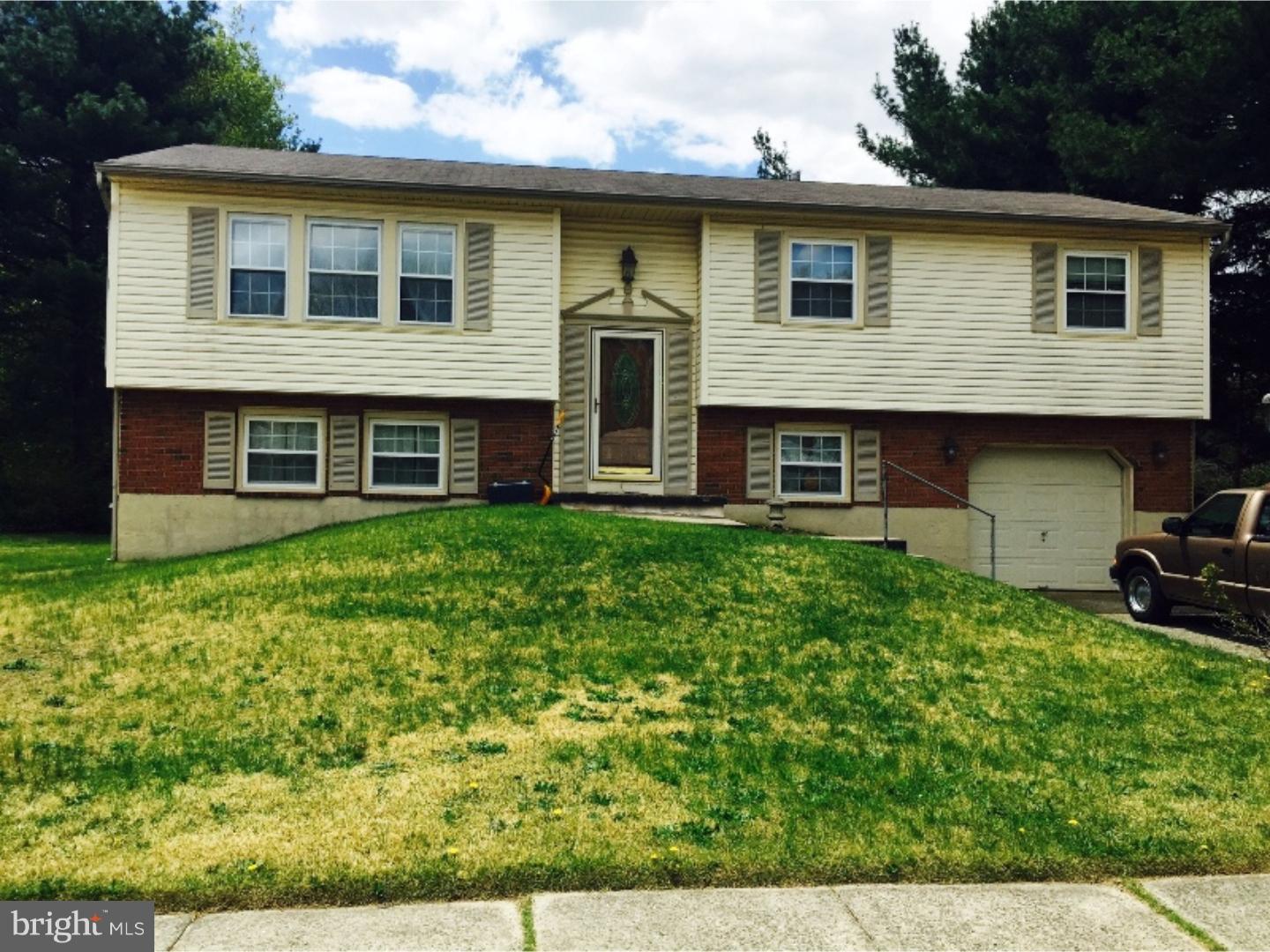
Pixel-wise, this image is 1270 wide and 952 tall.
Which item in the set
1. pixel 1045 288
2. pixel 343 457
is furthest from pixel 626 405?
pixel 1045 288

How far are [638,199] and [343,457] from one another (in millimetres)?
6008

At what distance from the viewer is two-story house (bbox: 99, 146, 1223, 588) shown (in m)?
15.1

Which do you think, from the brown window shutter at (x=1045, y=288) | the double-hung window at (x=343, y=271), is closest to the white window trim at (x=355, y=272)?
the double-hung window at (x=343, y=271)

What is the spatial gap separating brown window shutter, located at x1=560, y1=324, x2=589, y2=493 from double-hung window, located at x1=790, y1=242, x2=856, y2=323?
11.5ft

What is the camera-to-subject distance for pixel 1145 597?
43.4ft

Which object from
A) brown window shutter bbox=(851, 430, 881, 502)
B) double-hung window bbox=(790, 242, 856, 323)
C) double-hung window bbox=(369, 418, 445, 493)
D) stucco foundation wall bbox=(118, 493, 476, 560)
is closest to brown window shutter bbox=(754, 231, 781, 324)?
double-hung window bbox=(790, 242, 856, 323)

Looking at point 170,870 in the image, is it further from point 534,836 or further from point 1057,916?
point 1057,916

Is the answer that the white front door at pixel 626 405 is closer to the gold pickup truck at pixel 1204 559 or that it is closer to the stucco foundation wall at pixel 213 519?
the stucco foundation wall at pixel 213 519

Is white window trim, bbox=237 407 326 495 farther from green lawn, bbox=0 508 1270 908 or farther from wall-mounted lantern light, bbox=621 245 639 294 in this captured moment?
wall-mounted lantern light, bbox=621 245 639 294

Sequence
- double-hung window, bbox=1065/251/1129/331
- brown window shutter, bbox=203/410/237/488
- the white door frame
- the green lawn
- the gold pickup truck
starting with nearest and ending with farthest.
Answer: the green lawn → the gold pickup truck → brown window shutter, bbox=203/410/237/488 → the white door frame → double-hung window, bbox=1065/251/1129/331

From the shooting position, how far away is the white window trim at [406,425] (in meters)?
15.5

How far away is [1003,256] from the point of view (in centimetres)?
1672

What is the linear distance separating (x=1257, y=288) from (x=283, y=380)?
22254 millimetres

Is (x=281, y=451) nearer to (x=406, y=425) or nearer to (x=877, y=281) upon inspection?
(x=406, y=425)
